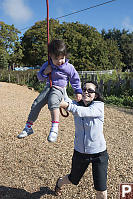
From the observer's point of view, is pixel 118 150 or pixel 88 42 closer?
pixel 118 150

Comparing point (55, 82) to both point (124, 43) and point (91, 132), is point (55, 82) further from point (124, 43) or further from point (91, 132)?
point (124, 43)

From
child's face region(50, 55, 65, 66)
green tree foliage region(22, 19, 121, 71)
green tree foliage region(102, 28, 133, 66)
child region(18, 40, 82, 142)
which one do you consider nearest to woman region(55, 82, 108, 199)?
child region(18, 40, 82, 142)

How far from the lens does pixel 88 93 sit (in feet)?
7.64

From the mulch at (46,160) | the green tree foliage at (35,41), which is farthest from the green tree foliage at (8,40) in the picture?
the mulch at (46,160)

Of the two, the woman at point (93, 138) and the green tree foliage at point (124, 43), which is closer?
the woman at point (93, 138)

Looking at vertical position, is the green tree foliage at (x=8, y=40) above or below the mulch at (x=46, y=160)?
above

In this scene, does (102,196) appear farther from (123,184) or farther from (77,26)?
(77,26)

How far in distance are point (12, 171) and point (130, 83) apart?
6.88 meters

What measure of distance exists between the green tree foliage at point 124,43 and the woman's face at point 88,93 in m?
36.8

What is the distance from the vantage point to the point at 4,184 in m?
3.66

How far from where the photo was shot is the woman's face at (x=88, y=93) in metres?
2.30

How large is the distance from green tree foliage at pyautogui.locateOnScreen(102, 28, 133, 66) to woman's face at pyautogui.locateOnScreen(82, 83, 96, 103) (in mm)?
36822

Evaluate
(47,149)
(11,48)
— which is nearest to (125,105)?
(47,149)

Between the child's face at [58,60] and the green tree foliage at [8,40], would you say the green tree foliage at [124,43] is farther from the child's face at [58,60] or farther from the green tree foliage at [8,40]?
the child's face at [58,60]
